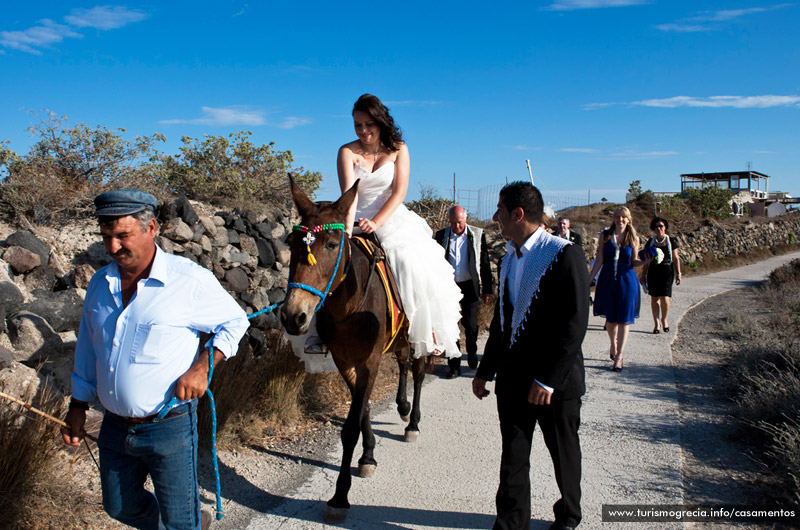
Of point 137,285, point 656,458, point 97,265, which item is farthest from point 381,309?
point 97,265

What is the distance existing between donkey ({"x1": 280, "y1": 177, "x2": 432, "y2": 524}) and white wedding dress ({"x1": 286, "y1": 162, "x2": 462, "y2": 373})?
25 cm

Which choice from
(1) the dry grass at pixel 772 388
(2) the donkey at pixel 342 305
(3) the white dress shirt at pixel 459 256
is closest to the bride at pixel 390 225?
(2) the donkey at pixel 342 305

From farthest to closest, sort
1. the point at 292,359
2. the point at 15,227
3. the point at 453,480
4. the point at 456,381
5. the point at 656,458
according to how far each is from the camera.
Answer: the point at 456,381 → the point at 15,227 → the point at 292,359 → the point at 656,458 → the point at 453,480

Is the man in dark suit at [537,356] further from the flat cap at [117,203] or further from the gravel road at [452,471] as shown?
the flat cap at [117,203]

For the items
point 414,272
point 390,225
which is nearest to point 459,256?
point 390,225

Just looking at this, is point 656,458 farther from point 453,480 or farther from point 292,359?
point 292,359

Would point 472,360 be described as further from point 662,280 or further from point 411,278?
point 662,280

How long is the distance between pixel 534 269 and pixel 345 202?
1.45 m

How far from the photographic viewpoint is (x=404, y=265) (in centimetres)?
486

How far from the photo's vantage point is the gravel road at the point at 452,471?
382cm

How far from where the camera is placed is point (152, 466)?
252cm

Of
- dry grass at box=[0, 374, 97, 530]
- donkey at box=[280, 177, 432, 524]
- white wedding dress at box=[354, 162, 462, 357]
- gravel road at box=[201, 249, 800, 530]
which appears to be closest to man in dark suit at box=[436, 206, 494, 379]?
gravel road at box=[201, 249, 800, 530]

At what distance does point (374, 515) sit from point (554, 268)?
214cm

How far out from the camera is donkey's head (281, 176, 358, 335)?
11.2 feet
